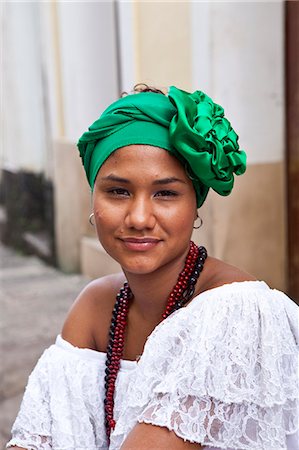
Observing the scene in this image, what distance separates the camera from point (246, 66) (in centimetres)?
504

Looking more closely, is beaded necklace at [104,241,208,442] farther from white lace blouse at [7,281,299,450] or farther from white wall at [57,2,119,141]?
white wall at [57,2,119,141]

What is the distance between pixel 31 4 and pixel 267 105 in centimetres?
449

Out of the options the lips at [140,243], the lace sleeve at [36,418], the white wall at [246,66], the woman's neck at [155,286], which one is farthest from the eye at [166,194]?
the white wall at [246,66]

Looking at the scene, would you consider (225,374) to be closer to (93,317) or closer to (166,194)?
(166,194)

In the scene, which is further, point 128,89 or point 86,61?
point 86,61

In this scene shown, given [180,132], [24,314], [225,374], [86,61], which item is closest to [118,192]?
[180,132]

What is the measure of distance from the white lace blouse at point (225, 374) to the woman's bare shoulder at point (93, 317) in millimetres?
310

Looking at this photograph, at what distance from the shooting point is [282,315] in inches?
71.2

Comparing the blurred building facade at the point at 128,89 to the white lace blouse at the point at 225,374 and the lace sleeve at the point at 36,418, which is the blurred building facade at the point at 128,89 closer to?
the lace sleeve at the point at 36,418

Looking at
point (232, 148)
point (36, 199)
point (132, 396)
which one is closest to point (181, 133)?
point (232, 148)

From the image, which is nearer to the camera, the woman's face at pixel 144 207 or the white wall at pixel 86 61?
the woman's face at pixel 144 207

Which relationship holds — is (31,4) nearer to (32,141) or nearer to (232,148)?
(32,141)

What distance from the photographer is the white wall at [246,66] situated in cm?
490

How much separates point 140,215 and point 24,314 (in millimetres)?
4983
